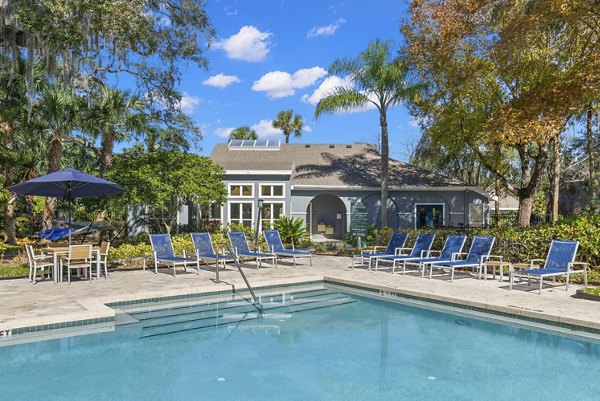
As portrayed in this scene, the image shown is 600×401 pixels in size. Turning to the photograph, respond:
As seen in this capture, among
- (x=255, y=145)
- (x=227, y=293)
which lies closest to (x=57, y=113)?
(x=227, y=293)

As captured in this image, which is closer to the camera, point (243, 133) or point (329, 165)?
point (329, 165)

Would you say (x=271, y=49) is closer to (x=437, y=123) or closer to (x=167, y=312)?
(x=437, y=123)

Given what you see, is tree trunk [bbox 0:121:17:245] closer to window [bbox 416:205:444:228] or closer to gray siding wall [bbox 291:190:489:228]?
gray siding wall [bbox 291:190:489:228]

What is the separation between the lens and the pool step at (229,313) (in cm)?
810

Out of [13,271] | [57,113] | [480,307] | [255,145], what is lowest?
[480,307]

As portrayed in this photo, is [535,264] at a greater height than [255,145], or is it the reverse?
[255,145]

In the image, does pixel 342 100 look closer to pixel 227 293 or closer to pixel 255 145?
pixel 255 145

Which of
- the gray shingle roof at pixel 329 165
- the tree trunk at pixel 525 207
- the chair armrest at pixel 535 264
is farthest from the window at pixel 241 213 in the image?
the chair armrest at pixel 535 264

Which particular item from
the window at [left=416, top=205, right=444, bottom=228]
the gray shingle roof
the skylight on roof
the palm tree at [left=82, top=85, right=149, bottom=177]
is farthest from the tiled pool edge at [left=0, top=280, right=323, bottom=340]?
the skylight on roof

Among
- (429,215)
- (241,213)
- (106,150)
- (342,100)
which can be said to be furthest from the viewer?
(429,215)

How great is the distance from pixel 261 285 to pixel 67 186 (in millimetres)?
5759

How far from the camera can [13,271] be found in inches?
472

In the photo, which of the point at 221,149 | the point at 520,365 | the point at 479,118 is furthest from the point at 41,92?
the point at 520,365

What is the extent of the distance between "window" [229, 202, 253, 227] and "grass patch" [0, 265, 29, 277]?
11.7 meters
